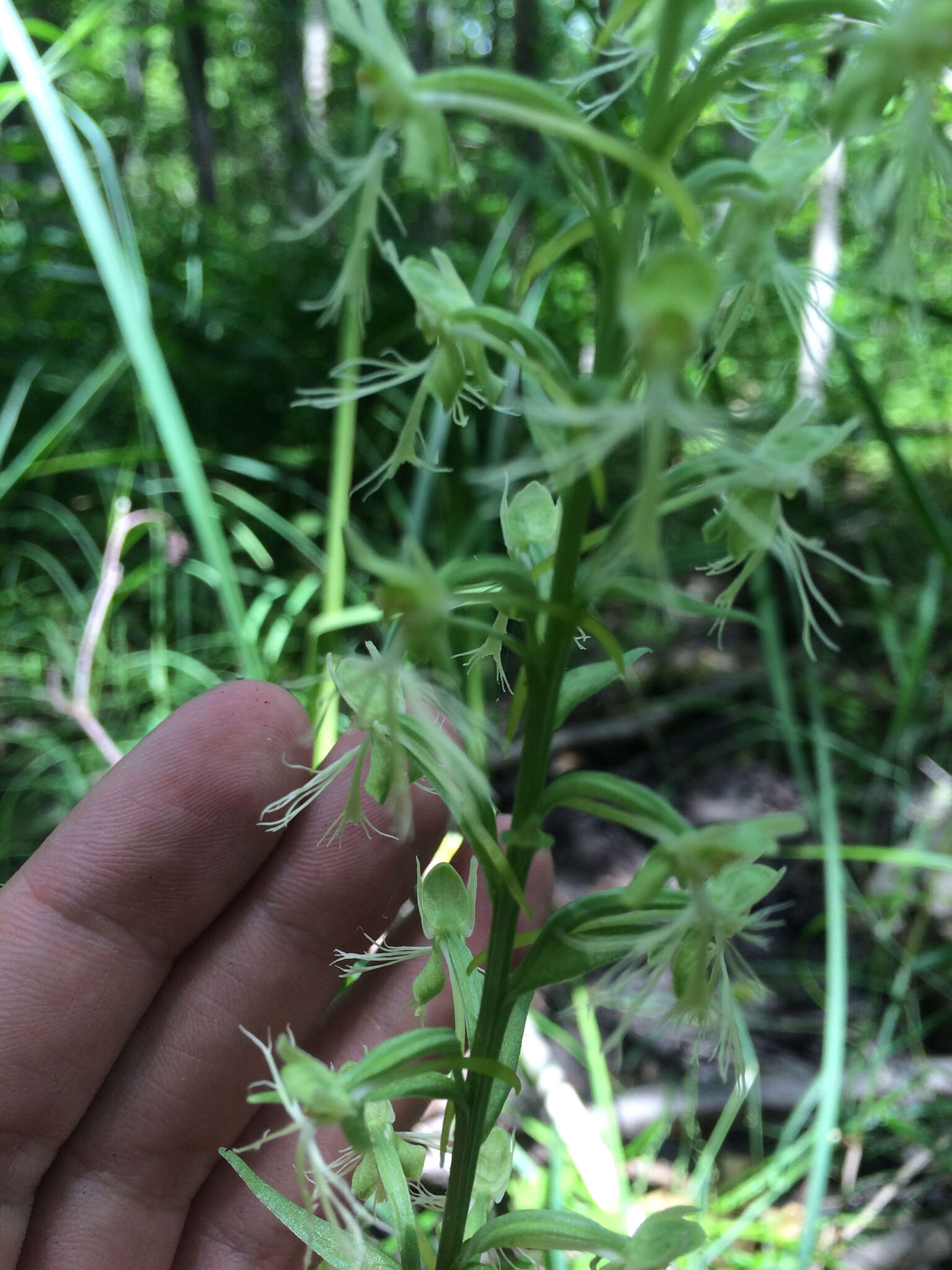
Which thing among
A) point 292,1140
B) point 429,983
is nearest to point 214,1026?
point 292,1140

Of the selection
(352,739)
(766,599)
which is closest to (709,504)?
(766,599)

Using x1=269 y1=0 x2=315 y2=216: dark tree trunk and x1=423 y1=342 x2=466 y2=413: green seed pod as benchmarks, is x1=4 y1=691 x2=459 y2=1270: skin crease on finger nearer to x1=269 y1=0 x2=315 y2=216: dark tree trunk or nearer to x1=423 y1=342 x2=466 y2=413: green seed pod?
x1=423 y1=342 x2=466 y2=413: green seed pod

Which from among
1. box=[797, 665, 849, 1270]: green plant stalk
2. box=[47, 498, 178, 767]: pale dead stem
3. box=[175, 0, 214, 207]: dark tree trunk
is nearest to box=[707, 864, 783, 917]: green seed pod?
box=[797, 665, 849, 1270]: green plant stalk

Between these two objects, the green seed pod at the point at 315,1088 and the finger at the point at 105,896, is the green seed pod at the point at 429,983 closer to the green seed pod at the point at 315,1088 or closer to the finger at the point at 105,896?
the green seed pod at the point at 315,1088

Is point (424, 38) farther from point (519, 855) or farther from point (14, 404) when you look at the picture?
point (519, 855)

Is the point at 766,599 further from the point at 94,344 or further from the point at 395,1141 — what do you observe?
the point at 94,344
